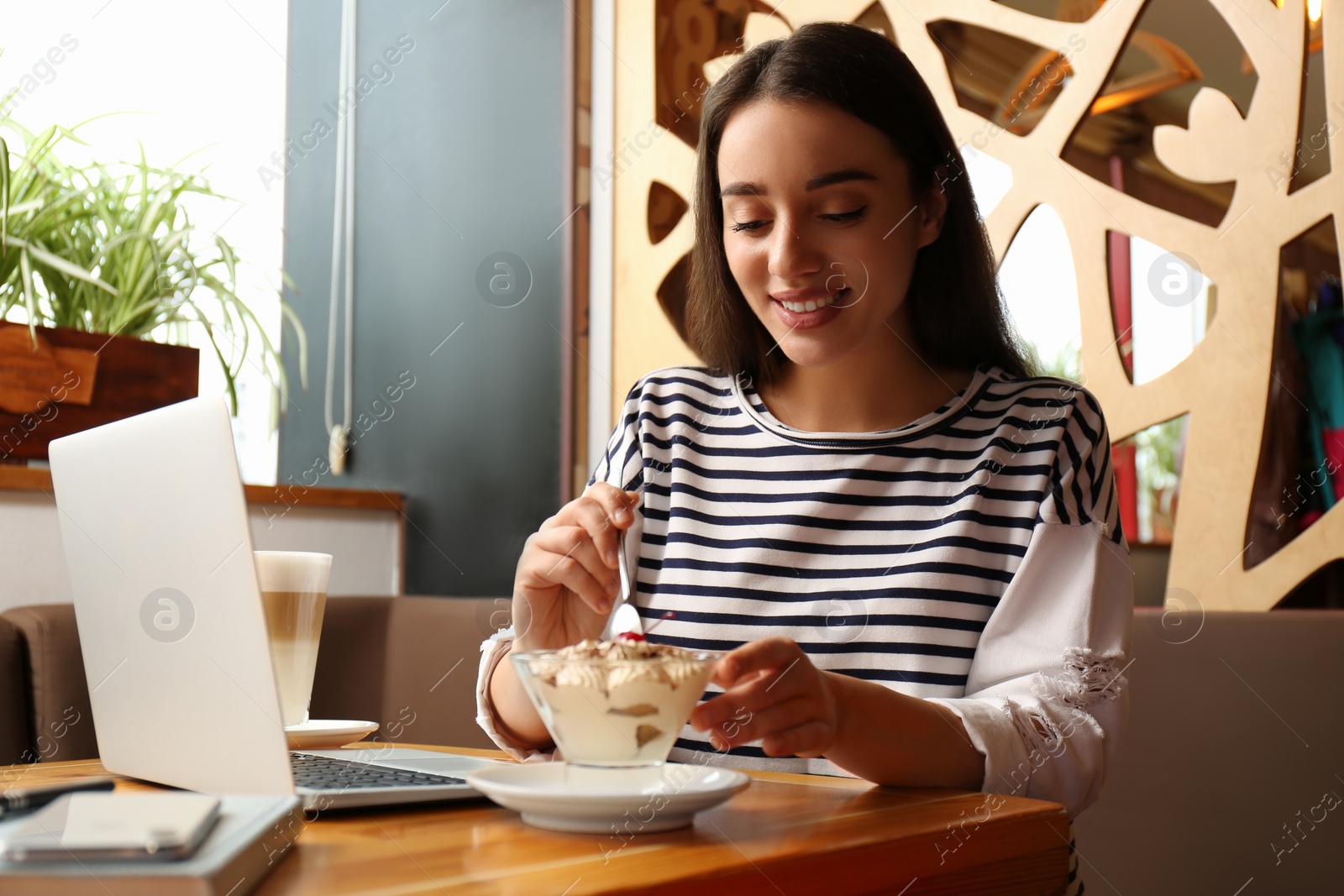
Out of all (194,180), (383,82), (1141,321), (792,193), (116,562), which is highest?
(383,82)

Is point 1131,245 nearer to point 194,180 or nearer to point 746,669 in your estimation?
point 746,669

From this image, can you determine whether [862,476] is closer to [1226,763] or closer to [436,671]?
[1226,763]

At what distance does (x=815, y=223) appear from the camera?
3.92 ft

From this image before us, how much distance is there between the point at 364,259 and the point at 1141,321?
170 cm

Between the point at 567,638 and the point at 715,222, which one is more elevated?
the point at 715,222

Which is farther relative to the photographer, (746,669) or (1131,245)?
(1131,245)

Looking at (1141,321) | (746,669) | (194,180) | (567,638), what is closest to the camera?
(746,669)

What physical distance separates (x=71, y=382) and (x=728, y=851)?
1.61m

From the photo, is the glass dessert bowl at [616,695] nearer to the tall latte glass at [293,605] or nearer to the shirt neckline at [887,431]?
the tall latte glass at [293,605]

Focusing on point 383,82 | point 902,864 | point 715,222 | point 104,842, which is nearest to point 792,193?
point 715,222

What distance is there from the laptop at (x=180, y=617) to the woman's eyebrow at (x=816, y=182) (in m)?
0.69

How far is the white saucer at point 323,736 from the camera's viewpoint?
3.37 feet

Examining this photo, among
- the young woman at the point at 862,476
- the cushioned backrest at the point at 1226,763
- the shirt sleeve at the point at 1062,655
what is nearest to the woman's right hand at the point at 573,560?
the young woman at the point at 862,476

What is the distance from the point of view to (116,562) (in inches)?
28.6
